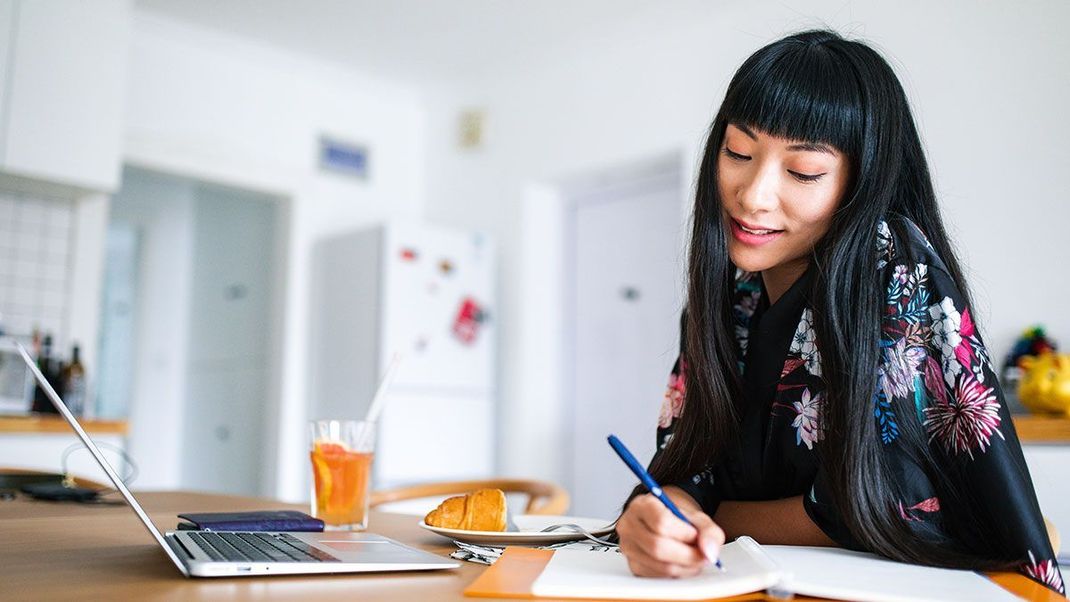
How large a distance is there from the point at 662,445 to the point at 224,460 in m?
4.28

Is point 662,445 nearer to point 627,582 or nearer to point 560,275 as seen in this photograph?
point 627,582

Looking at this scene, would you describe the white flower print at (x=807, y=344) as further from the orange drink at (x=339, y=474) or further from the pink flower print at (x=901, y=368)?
the orange drink at (x=339, y=474)

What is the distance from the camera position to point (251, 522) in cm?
100

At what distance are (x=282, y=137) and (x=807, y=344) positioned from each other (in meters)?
3.91

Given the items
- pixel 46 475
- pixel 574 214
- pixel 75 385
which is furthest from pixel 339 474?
pixel 574 214

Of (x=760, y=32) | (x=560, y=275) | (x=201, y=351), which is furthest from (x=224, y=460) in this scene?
(x=760, y=32)

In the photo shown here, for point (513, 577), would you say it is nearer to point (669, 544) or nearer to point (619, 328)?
point (669, 544)

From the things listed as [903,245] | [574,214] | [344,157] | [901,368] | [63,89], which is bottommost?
[901,368]

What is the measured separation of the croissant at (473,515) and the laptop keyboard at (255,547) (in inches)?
7.3

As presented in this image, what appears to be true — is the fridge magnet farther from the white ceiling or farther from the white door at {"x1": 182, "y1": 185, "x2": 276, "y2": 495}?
the white ceiling

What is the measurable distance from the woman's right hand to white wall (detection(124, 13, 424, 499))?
3781 mm

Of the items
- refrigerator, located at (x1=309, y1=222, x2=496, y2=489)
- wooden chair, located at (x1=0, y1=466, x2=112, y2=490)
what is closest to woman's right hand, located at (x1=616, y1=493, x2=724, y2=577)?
wooden chair, located at (x1=0, y1=466, x2=112, y2=490)

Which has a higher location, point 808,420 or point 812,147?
point 812,147

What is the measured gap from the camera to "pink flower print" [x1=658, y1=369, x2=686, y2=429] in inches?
46.9
